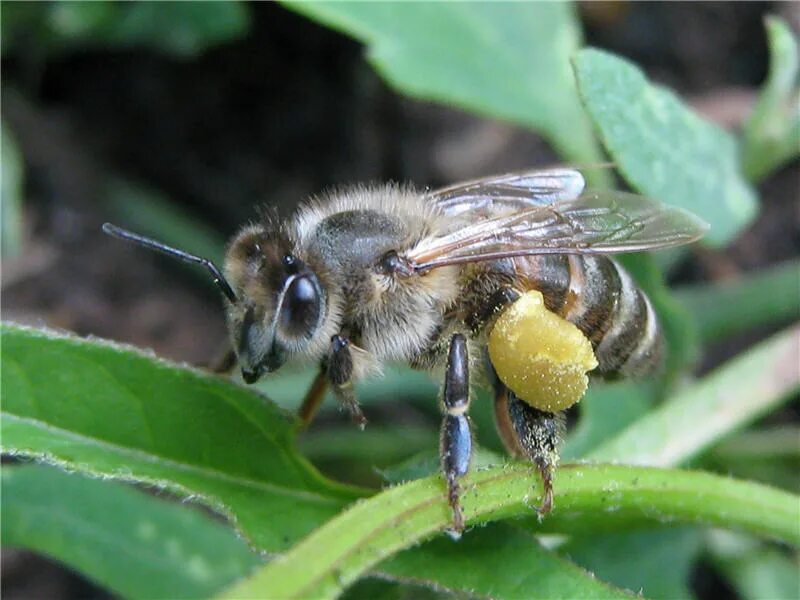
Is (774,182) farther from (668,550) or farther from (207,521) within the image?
(207,521)

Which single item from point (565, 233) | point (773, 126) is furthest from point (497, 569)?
point (773, 126)

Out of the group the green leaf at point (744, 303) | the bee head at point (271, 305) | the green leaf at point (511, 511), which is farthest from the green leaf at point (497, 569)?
the green leaf at point (744, 303)

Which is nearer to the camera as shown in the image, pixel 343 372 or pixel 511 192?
pixel 343 372

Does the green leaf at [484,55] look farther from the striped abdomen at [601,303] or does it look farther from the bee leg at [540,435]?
the bee leg at [540,435]

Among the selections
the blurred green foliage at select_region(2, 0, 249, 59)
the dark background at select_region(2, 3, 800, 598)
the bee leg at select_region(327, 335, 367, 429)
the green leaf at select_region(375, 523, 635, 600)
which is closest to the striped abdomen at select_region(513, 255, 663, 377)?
the bee leg at select_region(327, 335, 367, 429)

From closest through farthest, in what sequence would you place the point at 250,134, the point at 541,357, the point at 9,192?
the point at 541,357 < the point at 9,192 < the point at 250,134

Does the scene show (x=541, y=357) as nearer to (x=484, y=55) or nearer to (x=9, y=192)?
(x=484, y=55)
